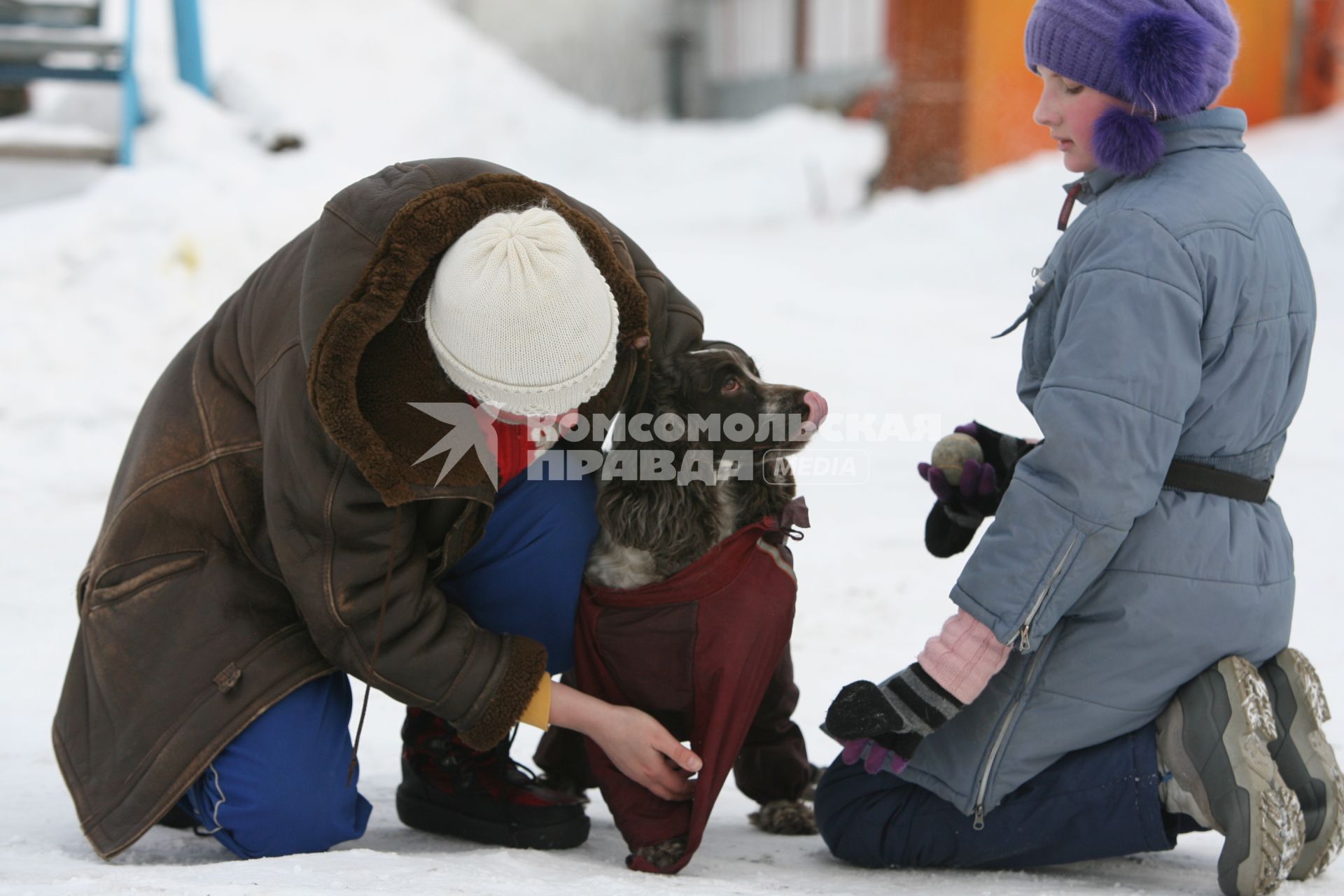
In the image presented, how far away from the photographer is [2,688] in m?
3.00

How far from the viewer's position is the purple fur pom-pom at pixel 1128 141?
1.92m

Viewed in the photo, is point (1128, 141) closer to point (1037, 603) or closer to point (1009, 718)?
point (1037, 603)

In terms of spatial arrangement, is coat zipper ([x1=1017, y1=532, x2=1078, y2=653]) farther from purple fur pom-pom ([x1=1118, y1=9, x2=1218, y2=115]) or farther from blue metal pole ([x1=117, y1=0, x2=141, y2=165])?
blue metal pole ([x1=117, y1=0, x2=141, y2=165])

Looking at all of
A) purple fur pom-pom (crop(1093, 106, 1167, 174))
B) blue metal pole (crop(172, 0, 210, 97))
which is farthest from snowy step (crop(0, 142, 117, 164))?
purple fur pom-pom (crop(1093, 106, 1167, 174))

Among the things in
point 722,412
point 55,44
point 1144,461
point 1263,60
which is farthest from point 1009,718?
point 1263,60

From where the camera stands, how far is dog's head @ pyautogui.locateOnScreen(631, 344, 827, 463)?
2305 millimetres

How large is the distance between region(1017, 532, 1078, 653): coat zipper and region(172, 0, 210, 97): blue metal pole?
26.3 feet

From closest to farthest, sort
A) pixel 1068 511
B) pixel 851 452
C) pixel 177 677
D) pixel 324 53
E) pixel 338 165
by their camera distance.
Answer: pixel 1068 511
pixel 177 677
pixel 851 452
pixel 338 165
pixel 324 53

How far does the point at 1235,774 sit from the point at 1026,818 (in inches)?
14.3

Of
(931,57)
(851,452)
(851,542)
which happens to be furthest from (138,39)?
(851,542)

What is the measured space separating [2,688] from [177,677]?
115 cm

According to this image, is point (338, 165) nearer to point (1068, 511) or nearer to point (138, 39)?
point (138, 39)

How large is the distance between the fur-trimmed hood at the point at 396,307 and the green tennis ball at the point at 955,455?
0.62m

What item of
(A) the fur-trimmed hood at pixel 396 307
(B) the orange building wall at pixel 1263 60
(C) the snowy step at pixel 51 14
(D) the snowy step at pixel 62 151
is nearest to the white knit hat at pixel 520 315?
(A) the fur-trimmed hood at pixel 396 307
